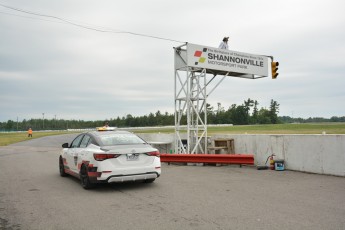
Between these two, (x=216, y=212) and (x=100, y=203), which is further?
(x=100, y=203)

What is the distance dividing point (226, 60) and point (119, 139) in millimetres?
8823

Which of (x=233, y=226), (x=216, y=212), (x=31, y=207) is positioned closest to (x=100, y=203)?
(x=31, y=207)

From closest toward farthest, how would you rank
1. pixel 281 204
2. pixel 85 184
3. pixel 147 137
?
pixel 281 204 → pixel 85 184 → pixel 147 137

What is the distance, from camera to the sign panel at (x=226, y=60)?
1492 cm

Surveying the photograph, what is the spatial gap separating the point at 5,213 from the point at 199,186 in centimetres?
443

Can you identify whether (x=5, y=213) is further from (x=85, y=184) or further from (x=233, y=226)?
(x=233, y=226)

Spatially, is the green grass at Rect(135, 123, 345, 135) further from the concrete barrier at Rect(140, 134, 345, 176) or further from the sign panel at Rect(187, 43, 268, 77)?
the concrete barrier at Rect(140, 134, 345, 176)

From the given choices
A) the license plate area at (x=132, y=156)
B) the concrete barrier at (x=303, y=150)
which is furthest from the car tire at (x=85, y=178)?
the concrete barrier at (x=303, y=150)

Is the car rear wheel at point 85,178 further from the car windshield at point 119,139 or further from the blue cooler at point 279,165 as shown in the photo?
the blue cooler at point 279,165

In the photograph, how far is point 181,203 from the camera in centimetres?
659

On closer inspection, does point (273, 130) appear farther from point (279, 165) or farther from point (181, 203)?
point (181, 203)

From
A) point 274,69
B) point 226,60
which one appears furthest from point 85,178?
point 274,69

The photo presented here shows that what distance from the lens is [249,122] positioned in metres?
128

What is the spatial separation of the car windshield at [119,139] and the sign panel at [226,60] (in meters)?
6.49
